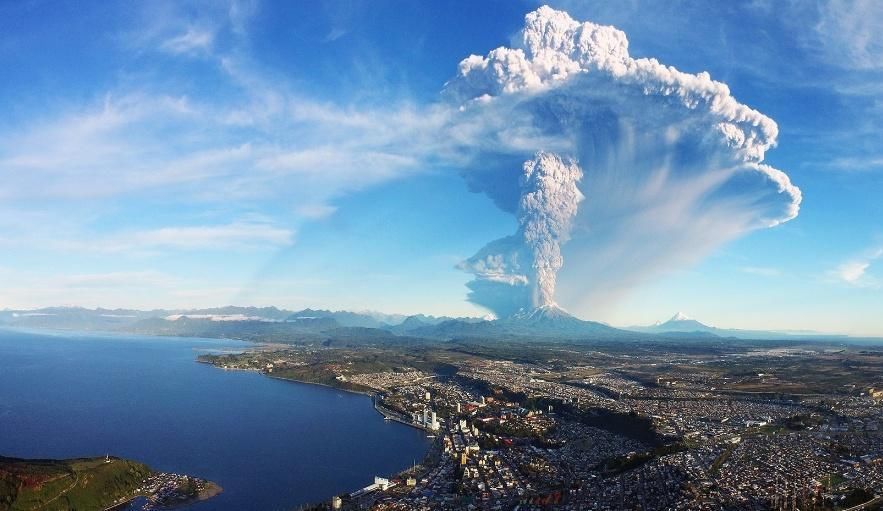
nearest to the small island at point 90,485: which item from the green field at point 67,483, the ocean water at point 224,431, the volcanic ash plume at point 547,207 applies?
the green field at point 67,483

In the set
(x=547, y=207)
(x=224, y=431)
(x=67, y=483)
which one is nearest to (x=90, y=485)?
(x=67, y=483)

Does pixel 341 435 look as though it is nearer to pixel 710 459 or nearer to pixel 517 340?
pixel 710 459

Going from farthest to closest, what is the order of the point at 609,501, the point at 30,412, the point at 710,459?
the point at 30,412 < the point at 710,459 < the point at 609,501

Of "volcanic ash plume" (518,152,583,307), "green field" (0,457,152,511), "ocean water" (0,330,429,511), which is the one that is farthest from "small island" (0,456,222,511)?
"volcanic ash plume" (518,152,583,307)

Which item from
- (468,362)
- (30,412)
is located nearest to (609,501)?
(30,412)

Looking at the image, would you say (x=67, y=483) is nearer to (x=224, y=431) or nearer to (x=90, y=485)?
(x=90, y=485)

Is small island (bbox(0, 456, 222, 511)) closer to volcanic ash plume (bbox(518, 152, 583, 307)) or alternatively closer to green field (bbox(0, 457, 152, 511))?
green field (bbox(0, 457, 152, 511))

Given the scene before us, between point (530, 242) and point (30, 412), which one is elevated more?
point (530, 242)
